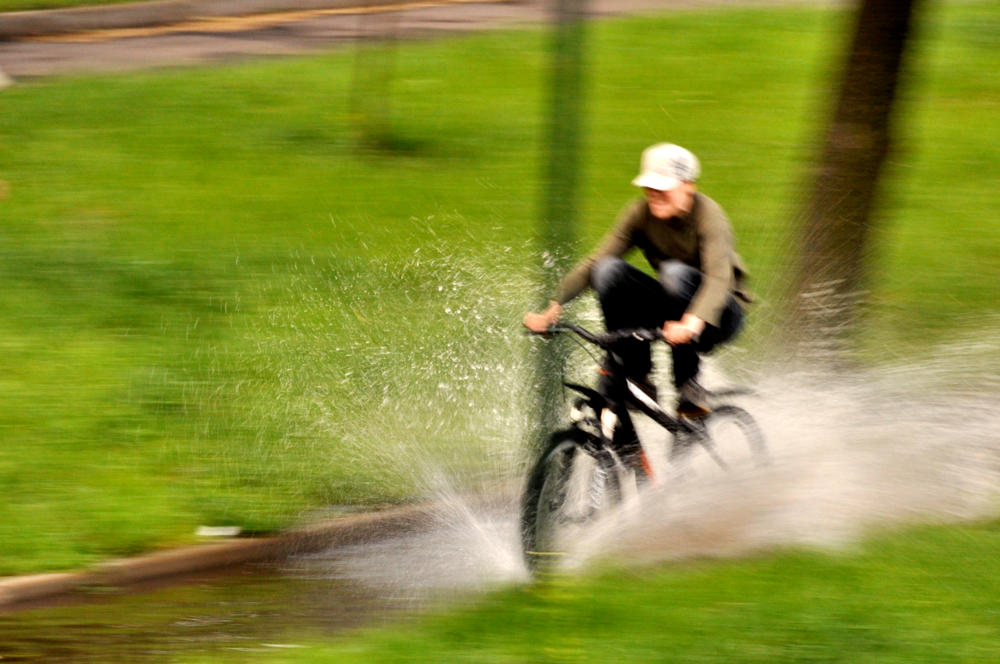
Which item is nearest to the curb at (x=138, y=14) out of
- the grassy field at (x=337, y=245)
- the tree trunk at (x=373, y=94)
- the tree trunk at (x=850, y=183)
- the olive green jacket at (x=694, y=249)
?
the tree trunk at (x=373, y=94)

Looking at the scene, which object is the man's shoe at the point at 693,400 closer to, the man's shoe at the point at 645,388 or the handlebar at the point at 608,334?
the man's shoe at the point at 645,388

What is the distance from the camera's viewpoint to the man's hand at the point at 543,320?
17.7 feet

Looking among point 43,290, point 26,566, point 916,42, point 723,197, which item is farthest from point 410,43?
point 26,566

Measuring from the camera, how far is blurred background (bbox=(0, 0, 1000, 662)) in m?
4.98

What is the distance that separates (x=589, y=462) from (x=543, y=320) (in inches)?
26.0

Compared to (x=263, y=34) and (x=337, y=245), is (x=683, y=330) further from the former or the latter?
(x=263, y=34)

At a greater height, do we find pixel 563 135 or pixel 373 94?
pixel 373 94

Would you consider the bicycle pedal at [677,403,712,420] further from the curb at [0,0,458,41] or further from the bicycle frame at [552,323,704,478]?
the curb at [0,0,458,41]

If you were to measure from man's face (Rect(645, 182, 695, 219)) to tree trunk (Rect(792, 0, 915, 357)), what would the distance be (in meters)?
1.87

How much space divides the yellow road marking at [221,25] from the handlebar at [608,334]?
33.6ft

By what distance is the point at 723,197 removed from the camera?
10.4m

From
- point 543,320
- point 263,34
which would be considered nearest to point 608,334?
point 543,320

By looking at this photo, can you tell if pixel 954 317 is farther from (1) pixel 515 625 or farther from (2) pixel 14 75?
(2) pixel 14 75

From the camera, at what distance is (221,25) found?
15938mm
